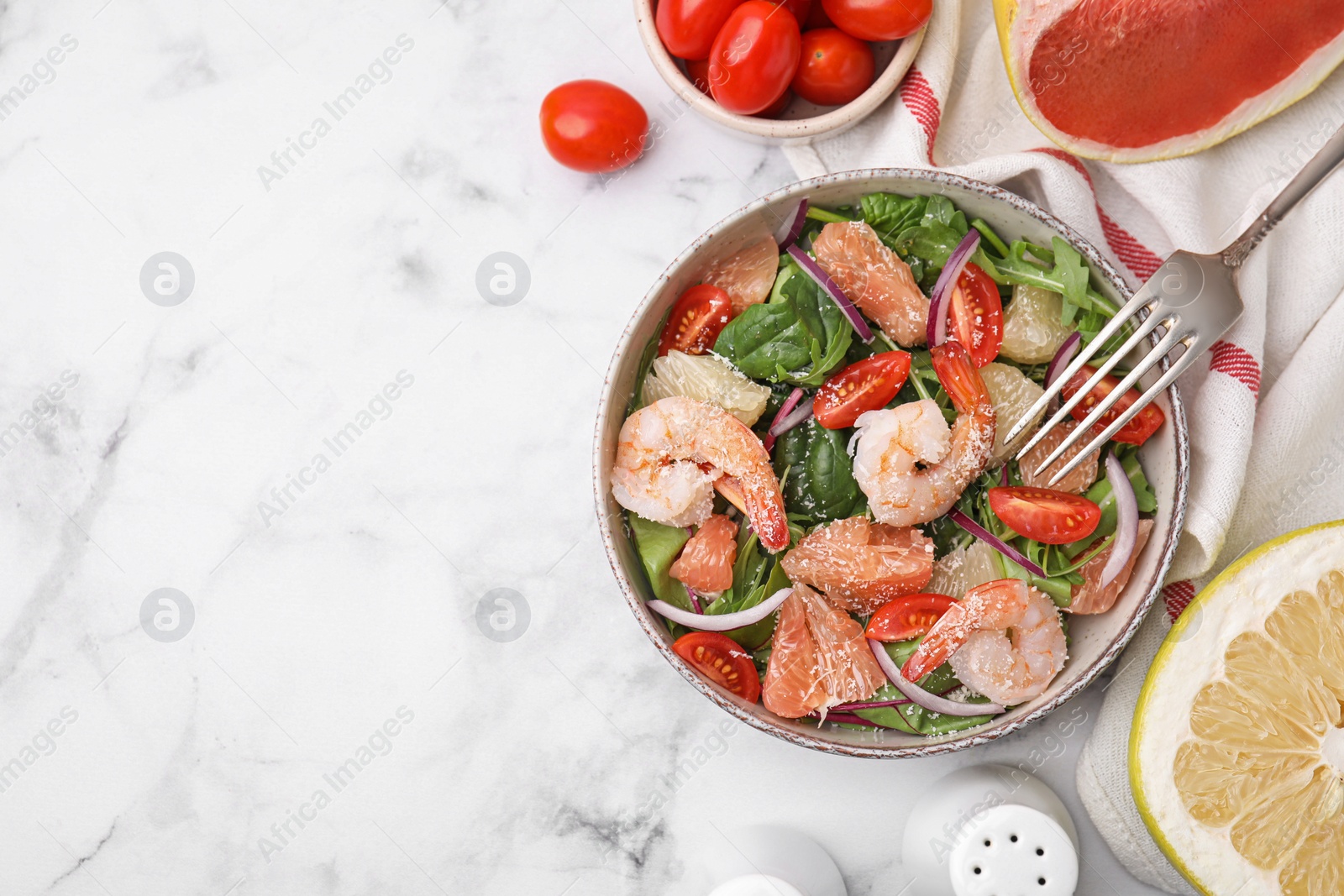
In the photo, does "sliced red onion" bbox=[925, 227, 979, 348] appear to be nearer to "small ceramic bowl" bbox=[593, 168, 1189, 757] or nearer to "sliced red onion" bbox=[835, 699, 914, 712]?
"small ceramic bowl" bbox=[593, 168, 1189, 757]

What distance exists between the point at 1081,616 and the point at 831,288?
1.00 m

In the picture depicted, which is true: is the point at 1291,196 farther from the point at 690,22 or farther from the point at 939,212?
the point at 690,22

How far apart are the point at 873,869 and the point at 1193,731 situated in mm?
924

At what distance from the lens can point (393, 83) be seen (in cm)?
259

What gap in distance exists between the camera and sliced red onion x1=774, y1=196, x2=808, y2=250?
6.98 ft

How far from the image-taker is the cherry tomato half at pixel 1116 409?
→ 204 cm

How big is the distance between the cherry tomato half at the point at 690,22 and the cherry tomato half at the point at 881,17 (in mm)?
270

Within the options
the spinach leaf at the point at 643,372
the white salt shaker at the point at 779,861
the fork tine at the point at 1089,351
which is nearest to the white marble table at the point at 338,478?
the white salt shaker at the point at 779,861

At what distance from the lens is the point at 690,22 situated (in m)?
2.25

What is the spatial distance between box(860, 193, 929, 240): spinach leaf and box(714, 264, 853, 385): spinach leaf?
0.21 m

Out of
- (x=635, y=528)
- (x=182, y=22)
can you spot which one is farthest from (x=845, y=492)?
(x=182, y=22)

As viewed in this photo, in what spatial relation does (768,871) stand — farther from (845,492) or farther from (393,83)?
(393,83)

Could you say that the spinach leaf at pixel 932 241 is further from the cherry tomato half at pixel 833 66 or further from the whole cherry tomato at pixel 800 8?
the whole cherry tomato at pixel 800 8

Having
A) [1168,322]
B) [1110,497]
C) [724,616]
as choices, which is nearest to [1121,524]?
[1110,497]
